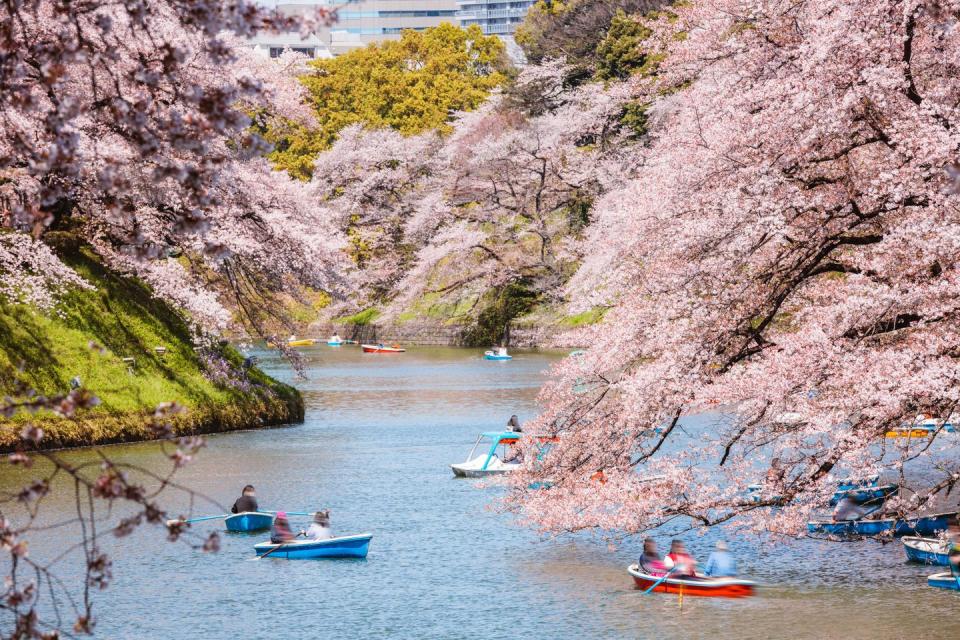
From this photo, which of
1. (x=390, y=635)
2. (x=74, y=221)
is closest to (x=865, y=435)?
A: (x=390, y=635)

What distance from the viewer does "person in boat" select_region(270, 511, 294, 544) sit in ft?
66.4

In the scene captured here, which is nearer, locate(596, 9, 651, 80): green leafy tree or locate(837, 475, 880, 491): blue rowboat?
locate(837, 475, 880, 491): blue rowboat

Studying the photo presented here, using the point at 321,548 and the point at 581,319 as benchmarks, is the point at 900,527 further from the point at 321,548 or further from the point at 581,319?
the point at 581,319

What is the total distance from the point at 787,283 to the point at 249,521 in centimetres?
1122

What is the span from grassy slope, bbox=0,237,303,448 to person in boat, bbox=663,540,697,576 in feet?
49.0

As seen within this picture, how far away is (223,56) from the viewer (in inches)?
223

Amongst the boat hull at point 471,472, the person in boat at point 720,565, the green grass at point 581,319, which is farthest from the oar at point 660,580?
the green grass at point 581,319

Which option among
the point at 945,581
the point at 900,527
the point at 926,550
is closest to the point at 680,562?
the point at 945,581

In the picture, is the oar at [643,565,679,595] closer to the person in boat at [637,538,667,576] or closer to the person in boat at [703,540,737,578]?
the person in boat at [637,538,667,576]

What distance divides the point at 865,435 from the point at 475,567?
729 cm

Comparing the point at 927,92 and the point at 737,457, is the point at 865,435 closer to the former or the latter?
the point at 737,457

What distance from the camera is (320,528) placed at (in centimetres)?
2033

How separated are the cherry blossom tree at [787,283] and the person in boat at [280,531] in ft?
14.9

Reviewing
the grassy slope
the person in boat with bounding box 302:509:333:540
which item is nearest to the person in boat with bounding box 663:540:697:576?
the person in boat with bounding box 302:509:333:540
